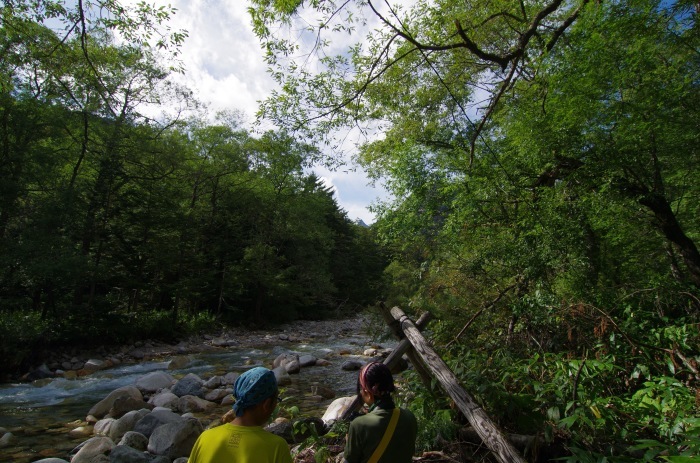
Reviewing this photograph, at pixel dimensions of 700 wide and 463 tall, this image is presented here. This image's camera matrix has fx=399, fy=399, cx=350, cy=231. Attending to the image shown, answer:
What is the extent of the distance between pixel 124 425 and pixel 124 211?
1321cm

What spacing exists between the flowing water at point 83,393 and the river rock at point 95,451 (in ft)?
Result: 2.01

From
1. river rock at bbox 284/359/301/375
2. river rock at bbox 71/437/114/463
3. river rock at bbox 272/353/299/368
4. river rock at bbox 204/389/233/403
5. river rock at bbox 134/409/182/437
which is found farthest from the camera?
river rock at bbox 272/353/299/368

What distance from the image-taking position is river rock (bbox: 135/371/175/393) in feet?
33.3

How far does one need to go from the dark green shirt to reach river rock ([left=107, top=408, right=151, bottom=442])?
639 cm

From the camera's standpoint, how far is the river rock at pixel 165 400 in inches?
346

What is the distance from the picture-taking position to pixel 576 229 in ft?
17.6

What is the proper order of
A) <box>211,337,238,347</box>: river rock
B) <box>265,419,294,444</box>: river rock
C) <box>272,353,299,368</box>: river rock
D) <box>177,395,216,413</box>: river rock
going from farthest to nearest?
<box>211,337,238,347</box>: river rock
<box>272,353,299,368</box>: river rock
<box>177,395,216,413</box>: river rock
<box>265,419,294,444</box>: river rock

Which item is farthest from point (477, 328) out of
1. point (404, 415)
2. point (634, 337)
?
point (404, 415)

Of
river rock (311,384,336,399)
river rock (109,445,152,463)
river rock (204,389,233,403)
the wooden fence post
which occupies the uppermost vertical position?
the wooden fence post

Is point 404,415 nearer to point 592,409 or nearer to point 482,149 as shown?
point 592,409

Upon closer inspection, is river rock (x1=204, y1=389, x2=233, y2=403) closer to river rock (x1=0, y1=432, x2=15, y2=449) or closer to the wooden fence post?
river rock (x1=0, y1=432, x2=15, y2=449)

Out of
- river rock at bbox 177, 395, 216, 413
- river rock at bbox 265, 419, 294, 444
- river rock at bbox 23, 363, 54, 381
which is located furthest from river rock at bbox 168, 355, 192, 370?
river rock at bbox 265, 419, 294, 444

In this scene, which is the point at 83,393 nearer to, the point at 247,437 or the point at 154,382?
the point at 154,382

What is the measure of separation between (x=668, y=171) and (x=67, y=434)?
1144 cm
